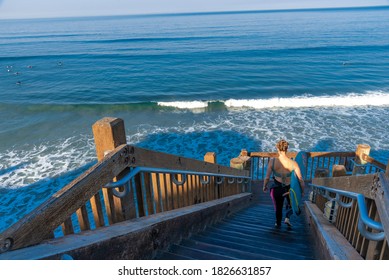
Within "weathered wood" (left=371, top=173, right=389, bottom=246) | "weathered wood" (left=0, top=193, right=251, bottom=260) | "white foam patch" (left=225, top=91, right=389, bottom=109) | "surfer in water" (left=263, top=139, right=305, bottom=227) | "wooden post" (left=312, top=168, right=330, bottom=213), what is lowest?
"white foam patch" (left=225, top=91, right=389, bottom=109)

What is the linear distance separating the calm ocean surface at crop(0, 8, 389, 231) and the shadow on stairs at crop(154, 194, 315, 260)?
8308 millimetres

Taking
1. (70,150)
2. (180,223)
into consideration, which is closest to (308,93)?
(70,150)

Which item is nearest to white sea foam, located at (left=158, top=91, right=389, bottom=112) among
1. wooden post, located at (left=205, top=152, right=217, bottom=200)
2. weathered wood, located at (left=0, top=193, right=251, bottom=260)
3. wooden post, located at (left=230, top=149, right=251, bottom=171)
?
wooden post, located at (left=230, top=149, right=251, bottom=171)

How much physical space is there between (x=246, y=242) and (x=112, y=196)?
218cm

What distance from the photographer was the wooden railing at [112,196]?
5.21 feet

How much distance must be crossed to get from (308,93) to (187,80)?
442 inches

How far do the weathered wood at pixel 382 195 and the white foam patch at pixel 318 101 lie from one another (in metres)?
19.5

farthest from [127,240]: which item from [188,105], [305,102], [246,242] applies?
[305,102]

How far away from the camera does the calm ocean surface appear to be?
45.7ft

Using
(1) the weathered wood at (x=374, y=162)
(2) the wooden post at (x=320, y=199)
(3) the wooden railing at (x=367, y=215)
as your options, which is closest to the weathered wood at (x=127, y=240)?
(3) the wooden railing at (x=367, y=215)

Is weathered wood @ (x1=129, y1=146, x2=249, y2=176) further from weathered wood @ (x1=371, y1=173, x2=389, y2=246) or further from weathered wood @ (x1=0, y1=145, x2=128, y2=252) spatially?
weathered wood @ (x1=371, y1=173, x2=389, y2=246)

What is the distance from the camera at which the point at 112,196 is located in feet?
7.54

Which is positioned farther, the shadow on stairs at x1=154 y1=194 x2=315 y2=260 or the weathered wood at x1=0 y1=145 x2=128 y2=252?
the shadow on stairs at x1=154 y1=194 x2=315 y2=260

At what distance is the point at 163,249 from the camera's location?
275cm
